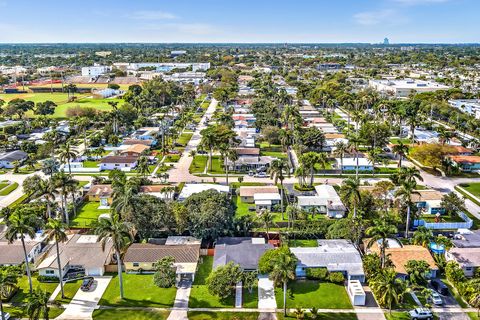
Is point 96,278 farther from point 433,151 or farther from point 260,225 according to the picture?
point 433,151

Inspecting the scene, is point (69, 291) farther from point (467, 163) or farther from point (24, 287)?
point (467, 163)

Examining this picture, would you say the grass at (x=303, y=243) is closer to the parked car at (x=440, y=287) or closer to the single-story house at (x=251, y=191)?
the parked car at (x=440, y=287)

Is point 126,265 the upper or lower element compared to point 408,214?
lower

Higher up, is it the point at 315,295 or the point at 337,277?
the point at 337,277

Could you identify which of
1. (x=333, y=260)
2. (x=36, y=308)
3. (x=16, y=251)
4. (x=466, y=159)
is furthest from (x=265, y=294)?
(x=466, y=159)

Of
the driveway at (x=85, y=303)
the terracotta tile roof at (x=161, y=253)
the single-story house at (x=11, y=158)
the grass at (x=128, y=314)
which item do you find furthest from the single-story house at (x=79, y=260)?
the single-story house at (x=11, y=158)

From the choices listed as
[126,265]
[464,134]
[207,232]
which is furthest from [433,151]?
[126,265]

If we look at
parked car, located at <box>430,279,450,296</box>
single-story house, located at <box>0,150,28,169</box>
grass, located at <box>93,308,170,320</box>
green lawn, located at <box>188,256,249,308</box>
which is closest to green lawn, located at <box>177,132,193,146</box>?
single-story house, located at <box>0,150,28,169</box>
